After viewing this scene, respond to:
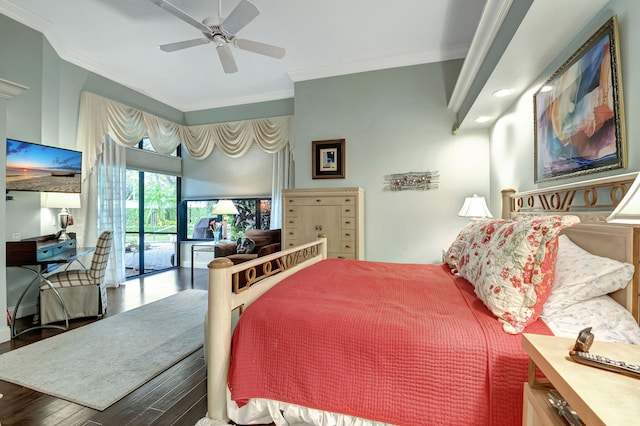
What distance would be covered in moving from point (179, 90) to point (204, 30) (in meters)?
2.73

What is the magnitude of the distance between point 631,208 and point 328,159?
136 inches

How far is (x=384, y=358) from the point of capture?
1141mm

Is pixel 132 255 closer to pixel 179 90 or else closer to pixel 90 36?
pixel 179 90

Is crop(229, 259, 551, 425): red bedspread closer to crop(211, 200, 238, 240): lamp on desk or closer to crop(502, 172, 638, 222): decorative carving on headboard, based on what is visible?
crop(502, 172, 638, 222): decorative carving on headboard

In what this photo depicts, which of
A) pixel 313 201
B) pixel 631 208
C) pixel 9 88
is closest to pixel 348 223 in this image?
pixel 313 201

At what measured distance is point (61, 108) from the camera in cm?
357

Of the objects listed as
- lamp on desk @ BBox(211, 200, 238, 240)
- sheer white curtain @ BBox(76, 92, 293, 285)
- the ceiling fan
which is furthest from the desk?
the ceiling fan

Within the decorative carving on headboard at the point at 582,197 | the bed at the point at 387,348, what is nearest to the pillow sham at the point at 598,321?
the bed at the point at 387,348

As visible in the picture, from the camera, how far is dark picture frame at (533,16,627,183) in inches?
54.5

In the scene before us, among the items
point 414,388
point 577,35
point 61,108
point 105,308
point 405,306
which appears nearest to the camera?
point 414,388

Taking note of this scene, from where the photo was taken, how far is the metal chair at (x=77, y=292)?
284 centimetres

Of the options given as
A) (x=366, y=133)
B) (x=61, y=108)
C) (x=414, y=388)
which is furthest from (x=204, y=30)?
(x=414, y=388)

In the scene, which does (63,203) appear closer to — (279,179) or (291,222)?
(291,222)

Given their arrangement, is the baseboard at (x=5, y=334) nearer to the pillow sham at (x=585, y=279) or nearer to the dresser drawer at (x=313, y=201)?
the dresser drawer at (x=313, y=201)
